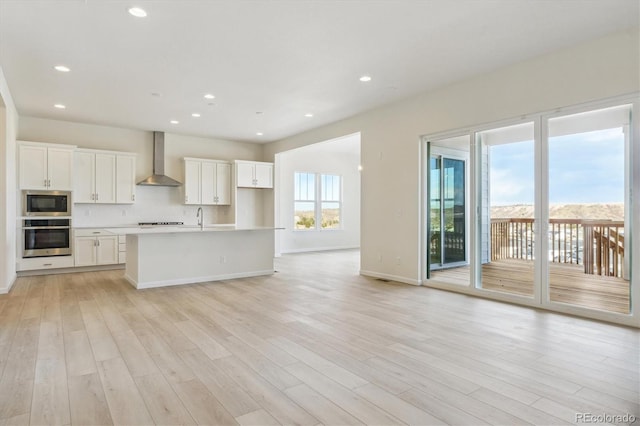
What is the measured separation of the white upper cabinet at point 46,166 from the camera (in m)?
6.34

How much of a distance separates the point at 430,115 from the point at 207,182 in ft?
17.4

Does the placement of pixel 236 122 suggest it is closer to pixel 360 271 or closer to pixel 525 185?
pixel 360 271

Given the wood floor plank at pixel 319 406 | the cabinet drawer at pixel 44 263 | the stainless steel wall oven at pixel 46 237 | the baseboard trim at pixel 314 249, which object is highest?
the stainless steel wall oven at pixel 46 237

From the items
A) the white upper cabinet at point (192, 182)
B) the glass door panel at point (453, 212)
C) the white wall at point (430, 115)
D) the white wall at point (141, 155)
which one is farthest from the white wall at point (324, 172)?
the glass door panel at point (453, 212)

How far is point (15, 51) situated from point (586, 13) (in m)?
5.74

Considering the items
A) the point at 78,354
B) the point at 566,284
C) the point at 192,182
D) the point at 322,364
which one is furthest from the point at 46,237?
the point at 566,284

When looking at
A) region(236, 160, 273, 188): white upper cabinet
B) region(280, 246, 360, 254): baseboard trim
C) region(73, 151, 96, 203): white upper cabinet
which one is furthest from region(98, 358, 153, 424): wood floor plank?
region(280, 246, 360, 254): baseboard trim

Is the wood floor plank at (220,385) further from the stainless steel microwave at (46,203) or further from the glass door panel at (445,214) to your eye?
the stainless steel microwave at (46,203)

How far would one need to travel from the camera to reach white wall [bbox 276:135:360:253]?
10.2m

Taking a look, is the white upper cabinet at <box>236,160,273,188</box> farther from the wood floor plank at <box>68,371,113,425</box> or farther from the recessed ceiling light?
the wood floor plank at <box>68,371,113,425</box>

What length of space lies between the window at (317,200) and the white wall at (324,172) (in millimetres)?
161

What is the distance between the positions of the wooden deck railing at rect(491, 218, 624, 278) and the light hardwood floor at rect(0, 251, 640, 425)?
0.71 m

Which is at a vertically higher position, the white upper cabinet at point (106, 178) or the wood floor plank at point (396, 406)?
the white upper cabinet at point (106, 178)

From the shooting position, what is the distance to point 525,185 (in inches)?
179
